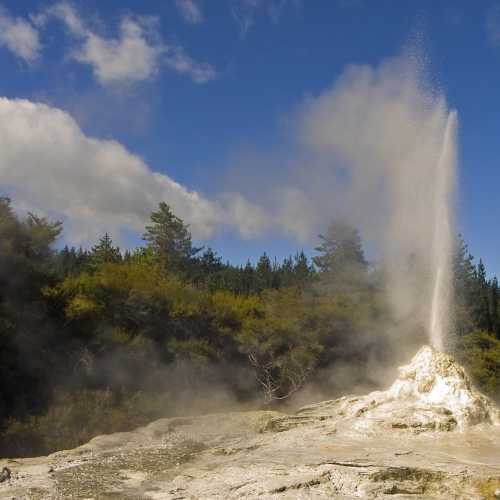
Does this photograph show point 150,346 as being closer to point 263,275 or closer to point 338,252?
point 338,252

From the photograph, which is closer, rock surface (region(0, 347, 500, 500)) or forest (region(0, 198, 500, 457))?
rock surface (region(0, 347, 500, 500))

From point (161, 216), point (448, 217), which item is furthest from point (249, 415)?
point (161, 216)

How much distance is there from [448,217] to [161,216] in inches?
1000

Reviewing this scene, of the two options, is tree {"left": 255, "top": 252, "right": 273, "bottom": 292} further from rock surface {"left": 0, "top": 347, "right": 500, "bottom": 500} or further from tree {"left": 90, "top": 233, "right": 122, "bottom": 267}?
rock surface {"left": 0, "top": 347, "right": 500, "bottom": 500}

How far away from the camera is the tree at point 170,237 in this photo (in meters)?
34.0

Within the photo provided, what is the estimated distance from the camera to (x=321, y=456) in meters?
6.47

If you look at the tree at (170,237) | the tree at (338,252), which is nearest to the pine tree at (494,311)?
the tree at (338,252)

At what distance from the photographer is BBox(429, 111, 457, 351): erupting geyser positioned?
32.4 feet

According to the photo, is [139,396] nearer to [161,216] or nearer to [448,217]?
[448,217]

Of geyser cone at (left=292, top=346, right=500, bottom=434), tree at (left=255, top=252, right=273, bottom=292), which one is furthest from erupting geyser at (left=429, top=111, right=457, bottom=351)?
tree at (left=255, top=252, right=273, bottom=292)

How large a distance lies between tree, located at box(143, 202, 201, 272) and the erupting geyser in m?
23.9

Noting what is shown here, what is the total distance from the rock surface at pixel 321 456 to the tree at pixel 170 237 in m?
24.9

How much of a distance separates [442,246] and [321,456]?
218 inches

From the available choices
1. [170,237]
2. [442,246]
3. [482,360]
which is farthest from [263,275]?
[442,246]
